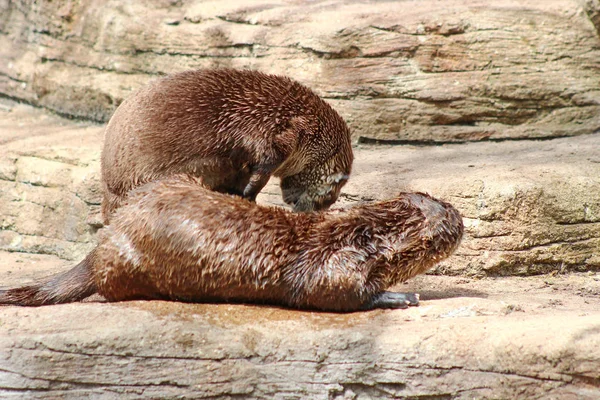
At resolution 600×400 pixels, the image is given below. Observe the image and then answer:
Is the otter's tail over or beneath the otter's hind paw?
beneath

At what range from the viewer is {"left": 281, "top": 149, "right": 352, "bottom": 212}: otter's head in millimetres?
5219

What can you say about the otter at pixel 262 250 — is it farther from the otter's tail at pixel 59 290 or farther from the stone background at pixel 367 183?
the otter's tail at pixel 59 290

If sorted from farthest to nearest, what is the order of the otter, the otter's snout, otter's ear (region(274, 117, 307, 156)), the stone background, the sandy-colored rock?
otter's ear (region(274, 117, 307, 156)) → the otter's snout → the otter → the stone background → the sandy-colored rock

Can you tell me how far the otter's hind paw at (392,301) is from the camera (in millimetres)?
3814

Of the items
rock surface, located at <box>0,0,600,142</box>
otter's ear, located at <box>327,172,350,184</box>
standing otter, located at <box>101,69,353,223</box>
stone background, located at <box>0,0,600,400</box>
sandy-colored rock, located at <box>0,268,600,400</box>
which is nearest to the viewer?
sandy-colored rock, located at <box>0,268,600,400</box>

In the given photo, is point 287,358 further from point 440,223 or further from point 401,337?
point 440,223

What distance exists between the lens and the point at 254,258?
3799 mm

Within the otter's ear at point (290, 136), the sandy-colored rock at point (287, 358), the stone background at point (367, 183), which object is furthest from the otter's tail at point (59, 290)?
the otter's ear at point (290, 136)

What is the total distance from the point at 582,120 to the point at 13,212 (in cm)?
429

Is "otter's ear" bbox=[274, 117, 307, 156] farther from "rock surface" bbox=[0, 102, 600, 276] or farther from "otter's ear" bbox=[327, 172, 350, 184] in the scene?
"rock surface" bbox=[0, 102, 600, 276]

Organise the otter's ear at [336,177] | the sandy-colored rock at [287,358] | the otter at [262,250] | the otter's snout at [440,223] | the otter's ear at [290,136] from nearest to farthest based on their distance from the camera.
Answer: the sandy-colored rock at [287,358]
the otter at [262,250]
the otter's snout at [440,223]
the otter's ear at [290,136]
the otter's ear at [336,177]

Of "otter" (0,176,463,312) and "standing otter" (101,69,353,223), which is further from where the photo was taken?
"standing otter" (101,69,353,223)

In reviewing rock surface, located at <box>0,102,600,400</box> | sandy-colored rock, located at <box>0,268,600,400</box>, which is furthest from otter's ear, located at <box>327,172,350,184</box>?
sandy-colored rock, located at <box>0,268,600,400</box>

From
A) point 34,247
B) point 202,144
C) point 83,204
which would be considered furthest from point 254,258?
point 34,247
